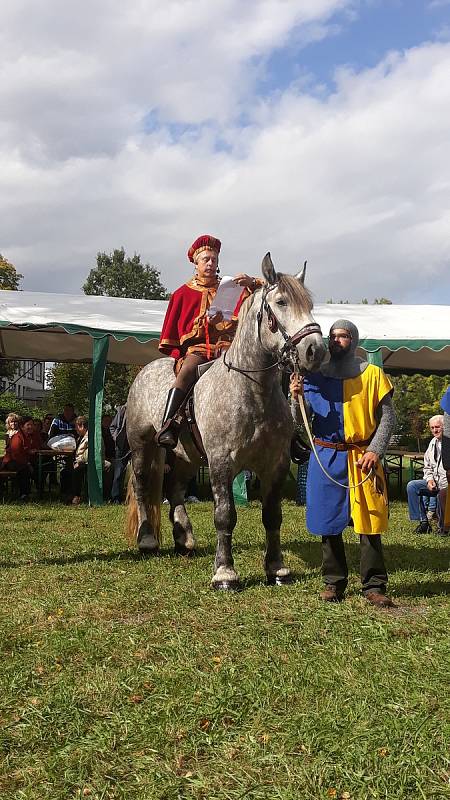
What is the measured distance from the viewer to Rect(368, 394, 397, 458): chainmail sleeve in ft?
15.5

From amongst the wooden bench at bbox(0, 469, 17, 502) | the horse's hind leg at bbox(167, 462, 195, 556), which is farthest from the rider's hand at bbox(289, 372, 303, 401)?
the wooden bench at bbox(0, 469, 17, 502)

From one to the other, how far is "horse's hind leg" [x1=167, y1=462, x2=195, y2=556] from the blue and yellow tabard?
2.13 metres

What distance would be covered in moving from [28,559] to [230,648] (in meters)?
3.34

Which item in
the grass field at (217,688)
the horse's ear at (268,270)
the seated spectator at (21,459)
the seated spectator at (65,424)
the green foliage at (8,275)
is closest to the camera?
the grass field at (217,688)

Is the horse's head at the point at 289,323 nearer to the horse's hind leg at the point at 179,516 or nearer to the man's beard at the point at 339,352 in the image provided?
the man's beard at the point at 339,352

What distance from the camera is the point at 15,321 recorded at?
10609 mm

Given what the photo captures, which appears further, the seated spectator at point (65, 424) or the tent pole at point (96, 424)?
the seated spectator at point (65, 424)

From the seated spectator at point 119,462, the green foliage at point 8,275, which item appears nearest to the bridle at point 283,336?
the seated spectator at point 119,462

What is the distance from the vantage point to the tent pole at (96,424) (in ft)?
36.2

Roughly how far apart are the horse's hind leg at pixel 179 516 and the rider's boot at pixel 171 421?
1092 mm

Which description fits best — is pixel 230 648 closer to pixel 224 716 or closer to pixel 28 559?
pixel 224 716

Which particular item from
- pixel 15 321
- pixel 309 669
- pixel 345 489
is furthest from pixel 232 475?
pixel 15 321

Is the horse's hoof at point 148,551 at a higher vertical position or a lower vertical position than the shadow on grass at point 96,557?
higher

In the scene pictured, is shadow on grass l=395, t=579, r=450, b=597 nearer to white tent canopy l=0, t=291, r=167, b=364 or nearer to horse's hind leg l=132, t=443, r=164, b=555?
horse's hind leg l=132, t=443, r=164, b=555
